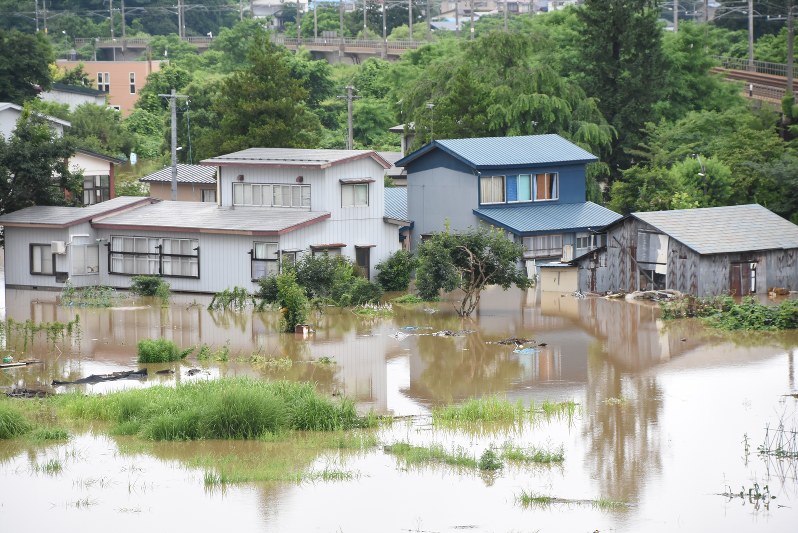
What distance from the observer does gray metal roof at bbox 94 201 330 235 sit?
112 feet

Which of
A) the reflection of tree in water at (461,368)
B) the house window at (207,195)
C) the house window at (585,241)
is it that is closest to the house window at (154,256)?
the house window at (207,195)

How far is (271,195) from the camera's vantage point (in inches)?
1428

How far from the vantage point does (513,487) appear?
17.7m

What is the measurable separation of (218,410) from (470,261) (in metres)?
12.0

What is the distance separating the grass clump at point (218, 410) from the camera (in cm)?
2014

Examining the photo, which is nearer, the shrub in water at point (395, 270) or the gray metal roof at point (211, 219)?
the gray metal roof at point (211, 219)

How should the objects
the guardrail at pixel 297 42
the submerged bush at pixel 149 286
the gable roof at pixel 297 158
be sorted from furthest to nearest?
1. the guardrail at pixel 297 42
2. the gable roof at pixel 297 158
3. the submerged bush at pixel 149 286

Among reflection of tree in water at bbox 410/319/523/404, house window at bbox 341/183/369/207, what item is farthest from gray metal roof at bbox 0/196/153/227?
reflection of tree in water at bbox 410/319/523/404

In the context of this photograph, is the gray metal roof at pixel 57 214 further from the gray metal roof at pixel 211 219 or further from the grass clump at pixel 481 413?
the grass clump at pixel 481 413

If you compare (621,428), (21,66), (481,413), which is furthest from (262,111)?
(621,428)

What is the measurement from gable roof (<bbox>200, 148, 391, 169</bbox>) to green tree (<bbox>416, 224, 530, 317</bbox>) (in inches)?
174

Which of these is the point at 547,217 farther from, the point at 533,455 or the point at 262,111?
the point at 533,455

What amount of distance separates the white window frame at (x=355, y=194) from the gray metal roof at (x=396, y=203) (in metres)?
1.69

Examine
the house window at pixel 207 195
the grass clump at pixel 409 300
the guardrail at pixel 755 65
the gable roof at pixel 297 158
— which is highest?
the guardrail at pixel 755 65
